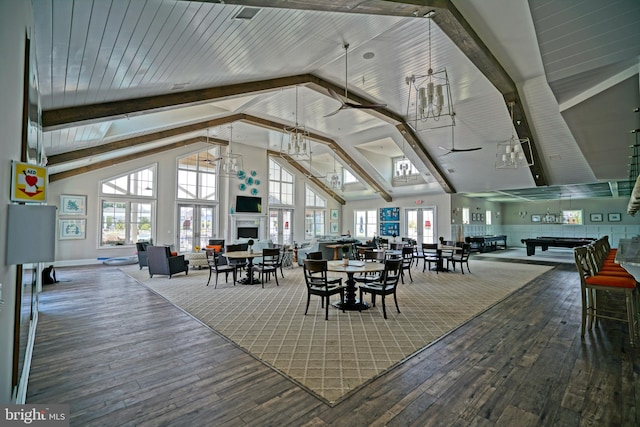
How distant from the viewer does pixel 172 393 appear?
241 centimetres

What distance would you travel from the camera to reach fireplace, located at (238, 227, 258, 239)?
40.6ft

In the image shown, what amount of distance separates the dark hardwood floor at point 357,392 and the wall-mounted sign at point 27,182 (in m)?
1.57

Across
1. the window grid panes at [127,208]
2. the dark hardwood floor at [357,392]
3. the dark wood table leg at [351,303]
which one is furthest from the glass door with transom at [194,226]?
the dark wood table leg at [351,303]

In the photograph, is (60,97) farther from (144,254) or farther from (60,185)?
(60,185)

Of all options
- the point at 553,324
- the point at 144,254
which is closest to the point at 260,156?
the point at 144,254

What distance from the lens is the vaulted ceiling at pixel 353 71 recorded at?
123 inches

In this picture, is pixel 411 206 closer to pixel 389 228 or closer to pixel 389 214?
pixel 389 214

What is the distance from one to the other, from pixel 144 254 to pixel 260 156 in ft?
20.9

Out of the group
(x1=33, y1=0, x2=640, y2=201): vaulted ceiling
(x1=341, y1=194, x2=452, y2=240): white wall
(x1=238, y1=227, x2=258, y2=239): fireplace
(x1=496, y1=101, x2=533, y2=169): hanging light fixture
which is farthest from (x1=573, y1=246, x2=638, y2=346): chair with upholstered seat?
(x1=238, y1=227, x2=258, y2=239): fireplace

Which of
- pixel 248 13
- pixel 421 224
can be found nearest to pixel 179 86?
pixel 248 13

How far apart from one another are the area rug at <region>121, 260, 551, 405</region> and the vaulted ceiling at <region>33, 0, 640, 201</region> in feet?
11.3

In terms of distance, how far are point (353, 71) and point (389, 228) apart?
9555 mm

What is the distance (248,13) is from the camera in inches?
126

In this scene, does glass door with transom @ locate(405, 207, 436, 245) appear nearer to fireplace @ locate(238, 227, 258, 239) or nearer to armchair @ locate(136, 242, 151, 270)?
fireplace @ locate(238, 227, 258, 239)
